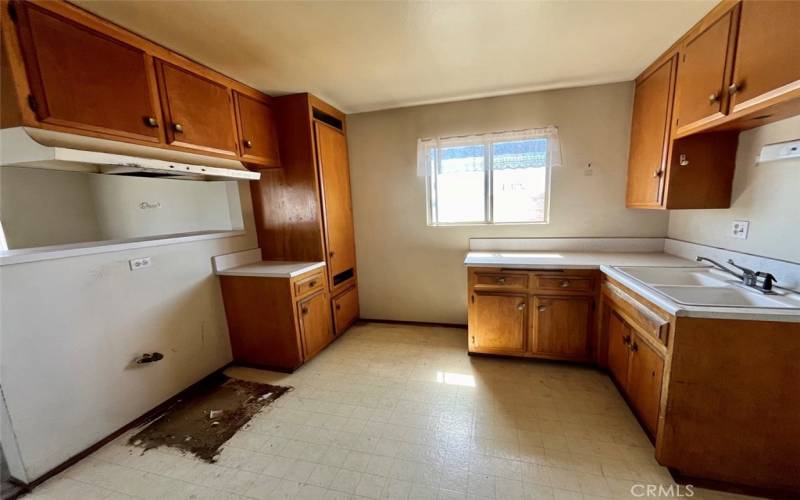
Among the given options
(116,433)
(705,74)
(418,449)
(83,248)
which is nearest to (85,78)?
(83,248)

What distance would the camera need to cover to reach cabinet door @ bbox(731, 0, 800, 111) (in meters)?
1.12

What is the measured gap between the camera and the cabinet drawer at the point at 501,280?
2281mm

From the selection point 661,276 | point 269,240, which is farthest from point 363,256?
point 661,276

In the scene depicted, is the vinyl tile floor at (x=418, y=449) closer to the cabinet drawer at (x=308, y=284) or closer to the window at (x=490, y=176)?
the cabinet drawer at (x=308, y=284)

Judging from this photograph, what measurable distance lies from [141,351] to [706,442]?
10.5 ft

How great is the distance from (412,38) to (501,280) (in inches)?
71.3

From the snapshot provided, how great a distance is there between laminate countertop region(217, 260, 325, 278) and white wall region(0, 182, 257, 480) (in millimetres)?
225

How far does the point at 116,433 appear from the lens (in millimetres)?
1751

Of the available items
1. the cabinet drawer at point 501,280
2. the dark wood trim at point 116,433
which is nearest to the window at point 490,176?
the cabinet drawer at point 501,280

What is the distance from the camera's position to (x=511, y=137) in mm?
2625

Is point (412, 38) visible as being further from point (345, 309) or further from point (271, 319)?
point (345, 309)

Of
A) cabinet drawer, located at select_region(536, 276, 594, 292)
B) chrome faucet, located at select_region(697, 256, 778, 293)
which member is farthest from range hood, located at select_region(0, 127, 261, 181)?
chrome faucet, located at select_region(697, 256, 778, 293)

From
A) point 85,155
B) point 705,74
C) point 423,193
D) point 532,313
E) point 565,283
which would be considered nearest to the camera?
point 85,155

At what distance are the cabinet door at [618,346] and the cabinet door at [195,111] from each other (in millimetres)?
3026
